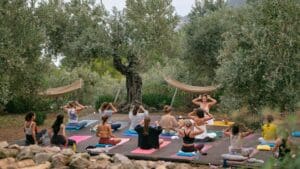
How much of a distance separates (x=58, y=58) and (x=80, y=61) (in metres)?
1.17

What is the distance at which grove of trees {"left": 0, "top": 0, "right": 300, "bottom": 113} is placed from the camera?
14031mm

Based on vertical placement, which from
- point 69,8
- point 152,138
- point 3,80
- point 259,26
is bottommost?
point 152,138

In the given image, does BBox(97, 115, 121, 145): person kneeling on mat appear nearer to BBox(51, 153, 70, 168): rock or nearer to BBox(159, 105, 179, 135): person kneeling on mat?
BBox(159, 105, 179, 135): person kneeling on mat

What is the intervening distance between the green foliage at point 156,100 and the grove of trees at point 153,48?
4.8 inches

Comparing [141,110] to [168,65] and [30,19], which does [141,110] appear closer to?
[30,19]

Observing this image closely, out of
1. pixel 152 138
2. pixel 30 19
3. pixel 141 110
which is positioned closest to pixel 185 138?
pixel 152 138

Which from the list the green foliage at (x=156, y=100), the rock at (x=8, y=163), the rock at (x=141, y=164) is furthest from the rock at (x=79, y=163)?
the green foliage at (x=156, y=100)

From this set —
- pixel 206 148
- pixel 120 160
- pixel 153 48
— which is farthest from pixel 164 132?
pixel 153 48

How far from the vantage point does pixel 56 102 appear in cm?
2627

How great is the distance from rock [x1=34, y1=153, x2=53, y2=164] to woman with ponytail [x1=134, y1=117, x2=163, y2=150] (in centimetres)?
289

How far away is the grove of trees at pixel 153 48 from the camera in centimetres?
1403

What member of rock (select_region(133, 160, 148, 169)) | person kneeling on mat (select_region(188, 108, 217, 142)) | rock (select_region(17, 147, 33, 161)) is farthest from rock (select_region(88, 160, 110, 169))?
person kneeling on mat (select_region(188, 108, 217, 142))

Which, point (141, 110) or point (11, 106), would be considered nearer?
point (141, 110)

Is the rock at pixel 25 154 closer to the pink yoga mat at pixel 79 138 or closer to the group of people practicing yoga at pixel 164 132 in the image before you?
the group of people practicing yoga at pixel 164 132
